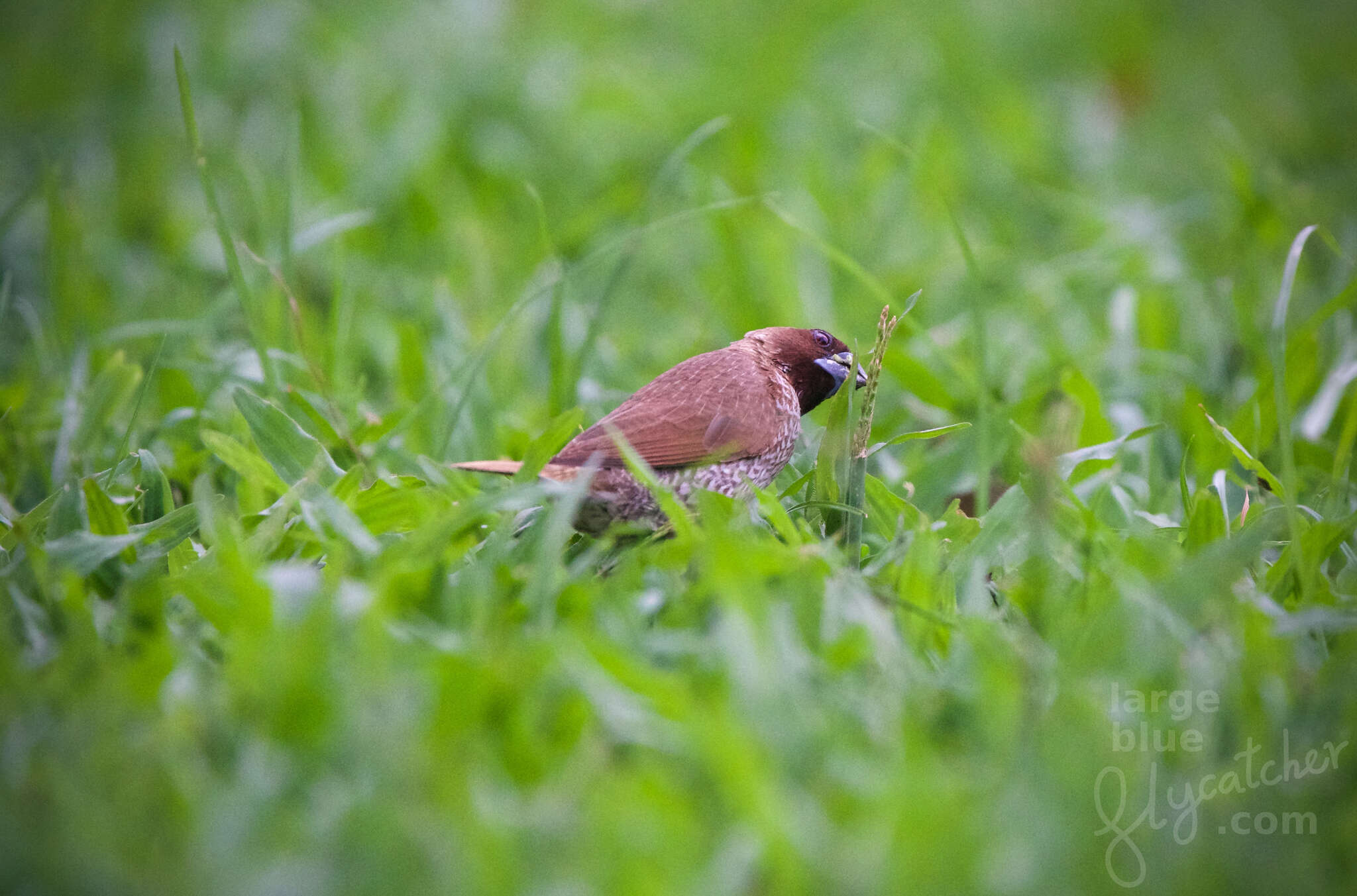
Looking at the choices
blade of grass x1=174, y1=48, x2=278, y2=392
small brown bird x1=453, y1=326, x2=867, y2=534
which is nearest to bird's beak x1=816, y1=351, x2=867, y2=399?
small brown bird x1=453, y1=326, x2=867, y2=534

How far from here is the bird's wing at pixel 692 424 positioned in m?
2.27

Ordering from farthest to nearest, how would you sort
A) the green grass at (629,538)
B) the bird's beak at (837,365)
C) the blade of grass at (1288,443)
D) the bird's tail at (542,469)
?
the bird's beak at (837,365) < the bird's tail at (542,469) < the blade of grass at (1288,443) < the green grass at (629,538)

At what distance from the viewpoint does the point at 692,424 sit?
231cm

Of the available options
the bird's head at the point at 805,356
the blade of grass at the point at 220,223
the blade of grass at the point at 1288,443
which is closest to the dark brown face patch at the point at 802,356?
the bird's head at the point at 805,356

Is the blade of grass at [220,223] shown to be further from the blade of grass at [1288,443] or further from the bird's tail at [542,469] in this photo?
the blade of grass at [1288,443]

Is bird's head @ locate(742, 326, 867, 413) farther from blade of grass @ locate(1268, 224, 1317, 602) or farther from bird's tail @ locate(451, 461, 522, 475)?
blade of grass @ locate(1268, 224, 1317, 602)

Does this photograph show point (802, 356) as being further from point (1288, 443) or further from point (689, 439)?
point (1288, 443)

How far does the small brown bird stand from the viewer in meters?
2.24

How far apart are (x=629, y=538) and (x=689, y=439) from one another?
268mm

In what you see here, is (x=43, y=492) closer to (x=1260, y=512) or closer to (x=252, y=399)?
(x=252, y=399)

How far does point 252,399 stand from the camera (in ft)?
7.96

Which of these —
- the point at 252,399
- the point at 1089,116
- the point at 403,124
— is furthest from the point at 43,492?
the point at 1089,116

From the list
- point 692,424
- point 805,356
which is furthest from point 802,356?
point 692,424

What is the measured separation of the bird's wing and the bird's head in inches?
7.6
